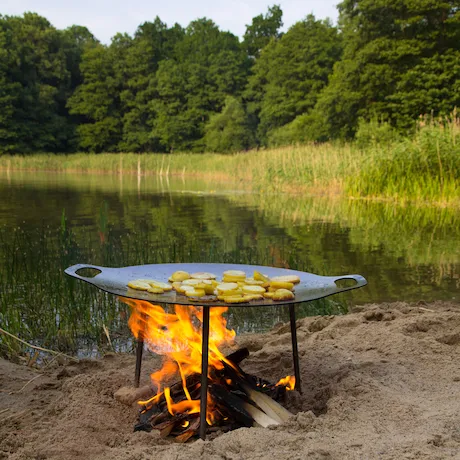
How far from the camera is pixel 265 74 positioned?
46.6m

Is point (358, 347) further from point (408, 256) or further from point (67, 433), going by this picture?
point (408, 256)

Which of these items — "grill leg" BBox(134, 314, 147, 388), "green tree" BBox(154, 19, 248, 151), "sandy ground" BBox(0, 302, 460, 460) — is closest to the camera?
"sandy ground" BBox(0, 302, 460, 460)

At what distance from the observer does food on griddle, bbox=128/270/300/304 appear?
8.43 ft

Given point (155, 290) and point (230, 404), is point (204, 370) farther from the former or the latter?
point (155, 290)

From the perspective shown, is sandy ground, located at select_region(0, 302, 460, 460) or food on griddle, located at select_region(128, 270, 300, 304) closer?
sandy ground, located at select_region(0, 302, 460, 460)

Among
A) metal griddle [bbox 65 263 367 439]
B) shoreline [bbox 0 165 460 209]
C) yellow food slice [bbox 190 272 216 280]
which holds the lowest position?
shoreline [bbox 0 165 460 209]

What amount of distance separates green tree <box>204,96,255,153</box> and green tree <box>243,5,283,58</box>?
12543 mm

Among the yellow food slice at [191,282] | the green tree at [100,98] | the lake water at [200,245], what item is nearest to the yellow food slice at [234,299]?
the yellow food slice at [191,282]

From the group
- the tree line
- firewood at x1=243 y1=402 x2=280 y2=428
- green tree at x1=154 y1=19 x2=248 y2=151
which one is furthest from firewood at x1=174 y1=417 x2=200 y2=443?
green tree at x1=154 y1=19 x2=248 y2=151

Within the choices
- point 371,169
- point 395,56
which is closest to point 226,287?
point 371,169

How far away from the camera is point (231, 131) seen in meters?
44.1

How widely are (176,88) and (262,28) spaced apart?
10.9 meters

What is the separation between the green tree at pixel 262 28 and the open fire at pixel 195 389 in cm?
5440

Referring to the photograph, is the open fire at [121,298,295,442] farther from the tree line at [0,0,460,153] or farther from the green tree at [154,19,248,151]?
the green tree at [154,19,248,151]
